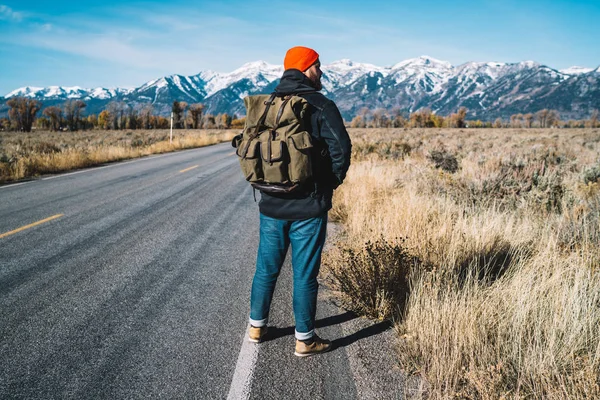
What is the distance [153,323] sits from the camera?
10.8ft

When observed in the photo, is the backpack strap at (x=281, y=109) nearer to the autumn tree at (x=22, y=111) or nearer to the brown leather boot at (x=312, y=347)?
the brown leather boot at (x=312, y=347)

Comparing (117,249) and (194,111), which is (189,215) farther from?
(194,111)

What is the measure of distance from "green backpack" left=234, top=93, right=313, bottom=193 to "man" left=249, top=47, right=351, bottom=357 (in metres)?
0.09

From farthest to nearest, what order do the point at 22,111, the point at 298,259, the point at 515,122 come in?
the point at 515,122 < the point at 22,111 < the point at 298,259

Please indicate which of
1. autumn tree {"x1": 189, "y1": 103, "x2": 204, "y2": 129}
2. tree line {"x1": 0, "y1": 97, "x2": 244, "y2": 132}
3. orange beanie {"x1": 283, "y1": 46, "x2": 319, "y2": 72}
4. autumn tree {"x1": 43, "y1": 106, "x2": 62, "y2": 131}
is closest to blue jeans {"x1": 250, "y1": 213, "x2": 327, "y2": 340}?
orange beanie {"x1": 283, "y1": 46, "x2": 319, "y2": 72}

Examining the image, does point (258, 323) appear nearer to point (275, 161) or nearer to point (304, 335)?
point (304, 335)

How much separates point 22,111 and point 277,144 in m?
93.2

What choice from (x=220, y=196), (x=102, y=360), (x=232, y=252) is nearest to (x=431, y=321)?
(x=102, y=360)

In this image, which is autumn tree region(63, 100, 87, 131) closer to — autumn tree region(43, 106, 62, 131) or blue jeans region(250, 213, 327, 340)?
autumn tree region(43, 106, 62, 131)

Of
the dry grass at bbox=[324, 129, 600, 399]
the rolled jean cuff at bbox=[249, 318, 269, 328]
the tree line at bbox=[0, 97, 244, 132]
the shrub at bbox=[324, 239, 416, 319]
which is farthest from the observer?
the tree line at bbox=[0, 97, 244, 132]

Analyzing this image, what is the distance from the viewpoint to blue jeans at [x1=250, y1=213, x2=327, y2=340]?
274cm

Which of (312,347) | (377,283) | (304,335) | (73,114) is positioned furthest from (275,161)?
(73,114)

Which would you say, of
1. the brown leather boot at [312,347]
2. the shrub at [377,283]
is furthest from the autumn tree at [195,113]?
the brown leather boot at [312,347]

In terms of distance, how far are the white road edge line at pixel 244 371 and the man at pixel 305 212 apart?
0.10 metres
